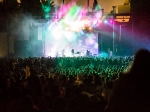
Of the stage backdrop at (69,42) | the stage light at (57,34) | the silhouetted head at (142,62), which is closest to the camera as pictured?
the silhouetted head at (142,62)

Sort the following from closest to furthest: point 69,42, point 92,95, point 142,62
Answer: point 142,62 → point 92,95 → point 69,42

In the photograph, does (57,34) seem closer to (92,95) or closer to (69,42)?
(69,42)

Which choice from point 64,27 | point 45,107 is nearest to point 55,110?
point 45,107

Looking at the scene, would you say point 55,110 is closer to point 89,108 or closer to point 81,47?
point 89,108

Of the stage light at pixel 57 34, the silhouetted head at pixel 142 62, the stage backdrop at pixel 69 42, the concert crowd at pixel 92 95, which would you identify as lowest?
the concert crowd at pixel 92 95

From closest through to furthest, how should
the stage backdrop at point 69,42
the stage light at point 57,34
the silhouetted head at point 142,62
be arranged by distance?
1. the silhouetted head at point 142,62
2. the stage light at point 57,34
3. the stage backdrop at point 69,42

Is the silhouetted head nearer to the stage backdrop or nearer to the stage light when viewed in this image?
the stage backdrop

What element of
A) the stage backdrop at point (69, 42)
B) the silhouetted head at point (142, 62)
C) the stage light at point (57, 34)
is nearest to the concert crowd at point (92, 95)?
the silhouetted head at point (142, 62)

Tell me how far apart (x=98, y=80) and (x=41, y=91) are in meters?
1.31

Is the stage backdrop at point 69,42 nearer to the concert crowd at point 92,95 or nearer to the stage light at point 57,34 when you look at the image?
the stage light at point 57,34

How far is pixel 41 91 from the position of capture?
6.66m

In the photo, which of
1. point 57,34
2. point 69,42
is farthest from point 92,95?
point 69,42

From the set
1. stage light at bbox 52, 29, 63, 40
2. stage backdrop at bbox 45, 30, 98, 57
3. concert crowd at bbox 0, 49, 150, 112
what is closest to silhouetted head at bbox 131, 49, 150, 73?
concert crowd at bbox 0, 49, 150, 112

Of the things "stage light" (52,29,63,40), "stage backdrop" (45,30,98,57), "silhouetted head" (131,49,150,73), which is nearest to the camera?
"silhouetted head" (131,49,150,73)
